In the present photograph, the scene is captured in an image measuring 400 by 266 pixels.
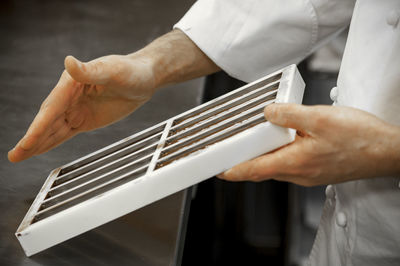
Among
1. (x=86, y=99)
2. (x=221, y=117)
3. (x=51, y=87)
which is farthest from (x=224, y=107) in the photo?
(x=51, y=87)

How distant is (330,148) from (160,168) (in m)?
0.23

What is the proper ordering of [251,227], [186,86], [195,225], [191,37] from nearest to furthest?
[191,37] → [186,86] → [195,225] → [251,227]

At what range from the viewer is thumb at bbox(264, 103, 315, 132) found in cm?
50

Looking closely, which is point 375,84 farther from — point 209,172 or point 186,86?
point 186,86

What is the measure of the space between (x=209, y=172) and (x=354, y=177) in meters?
0.20

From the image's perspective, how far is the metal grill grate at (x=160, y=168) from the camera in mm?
533

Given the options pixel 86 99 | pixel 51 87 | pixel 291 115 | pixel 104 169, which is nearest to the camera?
pixel 291 115

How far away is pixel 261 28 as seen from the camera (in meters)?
0.79

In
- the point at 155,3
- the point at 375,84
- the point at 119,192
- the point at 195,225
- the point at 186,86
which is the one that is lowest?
the point at 119,192

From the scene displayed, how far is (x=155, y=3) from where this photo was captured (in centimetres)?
123

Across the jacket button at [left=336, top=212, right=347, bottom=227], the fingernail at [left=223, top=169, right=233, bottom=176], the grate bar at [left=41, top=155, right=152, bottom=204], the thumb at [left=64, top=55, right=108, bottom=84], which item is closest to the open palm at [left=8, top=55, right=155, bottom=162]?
the thumb at [left=64, top=55, right=108, bottom=84]

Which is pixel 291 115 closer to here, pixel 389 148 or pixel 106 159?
pixel 389 148

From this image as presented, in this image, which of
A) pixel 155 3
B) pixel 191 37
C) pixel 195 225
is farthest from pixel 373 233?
pixel 155 3

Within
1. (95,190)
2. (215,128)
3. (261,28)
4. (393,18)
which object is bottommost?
(95,190)
